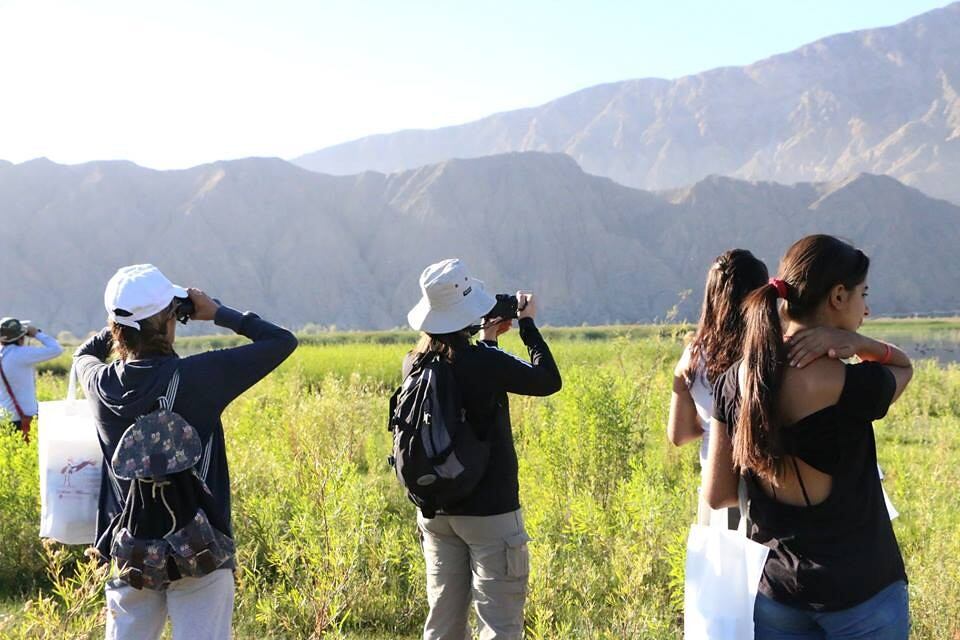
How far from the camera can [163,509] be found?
2477 millimetres

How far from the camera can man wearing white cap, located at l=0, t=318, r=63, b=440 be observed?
6.70m

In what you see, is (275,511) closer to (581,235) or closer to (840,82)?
(581,235)

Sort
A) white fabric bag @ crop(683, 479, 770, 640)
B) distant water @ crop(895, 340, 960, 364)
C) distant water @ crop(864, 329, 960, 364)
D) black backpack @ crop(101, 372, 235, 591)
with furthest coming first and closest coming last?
distant water @ crop(864, 329, 960, 364) → distant water @ crop(895, 340, 960, 364) → black backpack @ crop(101, 372, 235, 591) → white fabric bag @ crop(683, 479, 770, 640)

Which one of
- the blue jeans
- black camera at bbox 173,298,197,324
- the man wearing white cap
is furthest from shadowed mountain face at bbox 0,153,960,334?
the blue jeans

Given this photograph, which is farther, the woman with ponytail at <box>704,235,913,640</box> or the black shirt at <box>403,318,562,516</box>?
the black shirt at <box>403,318,562,516</box>

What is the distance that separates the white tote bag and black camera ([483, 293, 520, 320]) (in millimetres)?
1409

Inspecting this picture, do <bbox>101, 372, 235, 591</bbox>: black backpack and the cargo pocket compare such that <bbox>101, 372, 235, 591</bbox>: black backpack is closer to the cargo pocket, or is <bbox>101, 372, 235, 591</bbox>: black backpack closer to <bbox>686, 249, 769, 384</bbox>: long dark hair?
the cargo pocket

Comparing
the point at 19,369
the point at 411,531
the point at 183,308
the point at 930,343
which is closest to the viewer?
the point at 183,308

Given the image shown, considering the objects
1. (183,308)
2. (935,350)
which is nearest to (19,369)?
(183,308)

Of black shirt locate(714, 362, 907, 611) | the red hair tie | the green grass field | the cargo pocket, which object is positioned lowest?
the green grass field

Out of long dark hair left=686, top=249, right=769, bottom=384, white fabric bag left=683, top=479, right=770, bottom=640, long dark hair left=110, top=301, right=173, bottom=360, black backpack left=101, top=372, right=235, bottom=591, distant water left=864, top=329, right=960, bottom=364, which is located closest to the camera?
white fabric bag left=683, top=479, right=770, bottom=640

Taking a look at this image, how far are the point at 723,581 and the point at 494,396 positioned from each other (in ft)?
3.30

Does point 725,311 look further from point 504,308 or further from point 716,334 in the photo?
point 504,308

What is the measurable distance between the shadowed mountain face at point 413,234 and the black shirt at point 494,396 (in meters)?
51.2
